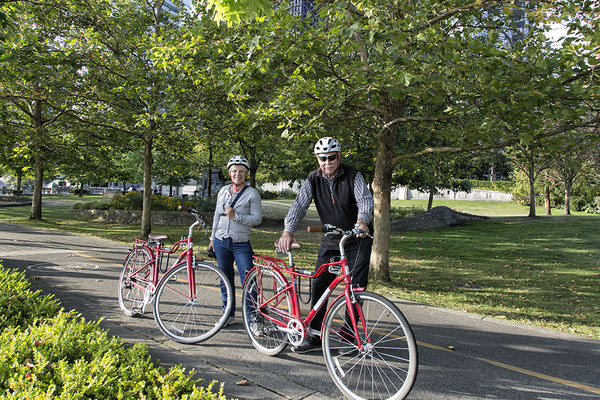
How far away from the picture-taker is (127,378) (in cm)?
314

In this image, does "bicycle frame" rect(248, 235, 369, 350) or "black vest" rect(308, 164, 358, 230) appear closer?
"bicycle frame" rect(248, 235, 369, 350)

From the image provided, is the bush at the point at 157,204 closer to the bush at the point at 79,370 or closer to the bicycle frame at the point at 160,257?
the bicycle frame at the point at 160,257

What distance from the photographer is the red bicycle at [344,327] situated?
3484 millimetres

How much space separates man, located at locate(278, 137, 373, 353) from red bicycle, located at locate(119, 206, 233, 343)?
98 centimetres

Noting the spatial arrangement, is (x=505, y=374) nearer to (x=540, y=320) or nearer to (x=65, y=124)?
(x=540, y=320)

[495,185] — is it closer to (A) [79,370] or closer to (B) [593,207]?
(B) [593,207]

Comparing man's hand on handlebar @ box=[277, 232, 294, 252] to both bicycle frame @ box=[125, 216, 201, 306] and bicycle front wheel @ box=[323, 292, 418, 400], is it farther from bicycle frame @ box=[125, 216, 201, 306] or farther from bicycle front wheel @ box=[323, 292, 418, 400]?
bicycle frame @ box=[125, 216, 201, 306]

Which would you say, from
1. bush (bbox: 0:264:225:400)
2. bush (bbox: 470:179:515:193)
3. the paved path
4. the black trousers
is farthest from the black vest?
bush (bbox: 470:179:515:193)

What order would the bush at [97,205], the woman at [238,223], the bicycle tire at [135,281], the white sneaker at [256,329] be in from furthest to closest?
the bush at [97,205], the bicycle tire at [135,281], the woman at [238,223], the white sneaker at [256,329]

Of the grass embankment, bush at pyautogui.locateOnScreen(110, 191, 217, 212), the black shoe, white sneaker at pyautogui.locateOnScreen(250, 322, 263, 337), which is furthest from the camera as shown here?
bush at pyautogui.locateOnScreen(110, 191, 217, 212)

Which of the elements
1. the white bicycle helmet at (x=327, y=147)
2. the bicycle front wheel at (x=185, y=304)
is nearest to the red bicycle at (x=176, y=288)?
the bicycle front wheel at (x=185, y=304)

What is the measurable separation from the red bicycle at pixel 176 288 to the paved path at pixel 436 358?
0.17m

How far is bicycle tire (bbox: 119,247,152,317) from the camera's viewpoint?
5383 mm

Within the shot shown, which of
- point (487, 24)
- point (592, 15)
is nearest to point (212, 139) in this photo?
point (487, 24)
